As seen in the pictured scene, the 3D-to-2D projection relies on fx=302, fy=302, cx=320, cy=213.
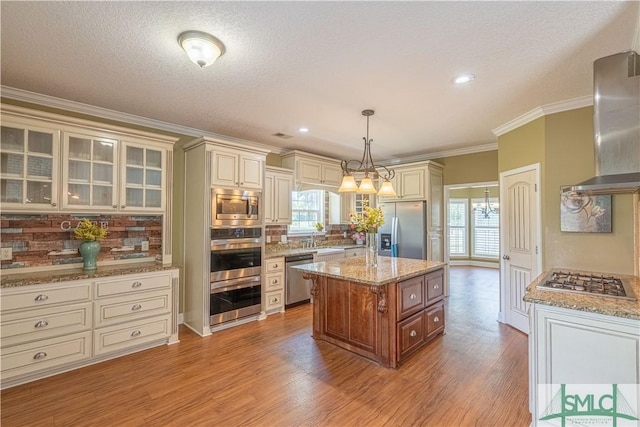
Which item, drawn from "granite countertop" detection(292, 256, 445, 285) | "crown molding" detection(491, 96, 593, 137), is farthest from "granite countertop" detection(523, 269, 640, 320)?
"crown molding" detection(491, 96, 593, 137)

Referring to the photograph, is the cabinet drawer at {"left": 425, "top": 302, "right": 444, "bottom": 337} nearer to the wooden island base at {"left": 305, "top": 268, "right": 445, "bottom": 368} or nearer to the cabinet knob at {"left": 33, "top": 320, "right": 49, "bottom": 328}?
the wooden island base at {"left": 305, "top": 268, "right": 445, "bottom": 368}

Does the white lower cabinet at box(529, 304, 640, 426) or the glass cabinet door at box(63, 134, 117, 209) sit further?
the glass cabinet door at box(63, 134, 117, 209)

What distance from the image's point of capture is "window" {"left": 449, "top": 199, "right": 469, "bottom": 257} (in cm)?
927

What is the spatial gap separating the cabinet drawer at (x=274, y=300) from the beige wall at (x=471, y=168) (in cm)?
368

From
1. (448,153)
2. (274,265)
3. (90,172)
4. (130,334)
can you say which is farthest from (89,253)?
(448,153)

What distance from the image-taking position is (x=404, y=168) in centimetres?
565

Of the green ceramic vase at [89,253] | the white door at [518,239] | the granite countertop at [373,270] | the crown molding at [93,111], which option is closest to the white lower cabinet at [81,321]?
the green ceramic vase at [89,253]

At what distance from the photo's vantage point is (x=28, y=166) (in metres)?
2.87

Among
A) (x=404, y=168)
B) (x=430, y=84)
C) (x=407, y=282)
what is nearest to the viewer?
(x=430, y=84)

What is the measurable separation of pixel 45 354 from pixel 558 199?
539 centimetres

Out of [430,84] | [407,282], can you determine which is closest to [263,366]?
[407,282]

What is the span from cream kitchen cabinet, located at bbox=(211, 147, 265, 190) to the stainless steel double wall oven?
0.12 meters

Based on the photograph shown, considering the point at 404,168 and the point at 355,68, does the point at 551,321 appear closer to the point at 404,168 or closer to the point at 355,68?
the point at 355,68

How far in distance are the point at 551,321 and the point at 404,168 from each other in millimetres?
4021
